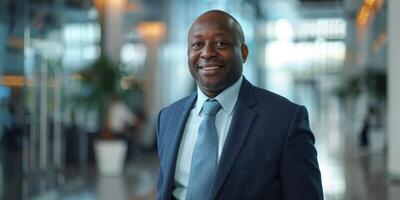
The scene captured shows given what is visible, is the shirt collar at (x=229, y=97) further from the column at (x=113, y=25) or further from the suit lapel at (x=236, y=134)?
the column at (x=113, y=25)

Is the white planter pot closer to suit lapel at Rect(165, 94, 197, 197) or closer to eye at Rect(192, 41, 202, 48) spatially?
suit lapel at Rect(165, 94, 197, 197)

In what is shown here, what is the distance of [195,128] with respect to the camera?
5.40 feet

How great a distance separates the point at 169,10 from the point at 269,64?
16.9 meters

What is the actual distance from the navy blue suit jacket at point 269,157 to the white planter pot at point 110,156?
871 cm

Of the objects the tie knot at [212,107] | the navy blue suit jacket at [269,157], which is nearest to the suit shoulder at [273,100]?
the navy blue suit jacket at [269,157]

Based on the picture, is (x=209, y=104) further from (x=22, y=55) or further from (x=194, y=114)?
(x=22, y=55)

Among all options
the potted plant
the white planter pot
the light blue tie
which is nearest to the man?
the light blue tie

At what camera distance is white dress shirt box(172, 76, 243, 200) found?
61.7 inches

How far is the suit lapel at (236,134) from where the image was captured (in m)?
1.45

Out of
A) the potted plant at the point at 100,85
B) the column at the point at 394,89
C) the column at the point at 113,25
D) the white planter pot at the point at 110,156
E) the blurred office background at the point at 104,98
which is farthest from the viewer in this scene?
the column at the point at 113,25

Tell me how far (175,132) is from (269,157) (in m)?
0.33

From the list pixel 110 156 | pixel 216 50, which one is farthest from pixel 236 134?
pixel 110 156

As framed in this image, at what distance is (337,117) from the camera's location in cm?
3369

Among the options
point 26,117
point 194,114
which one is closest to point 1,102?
point 26,117
